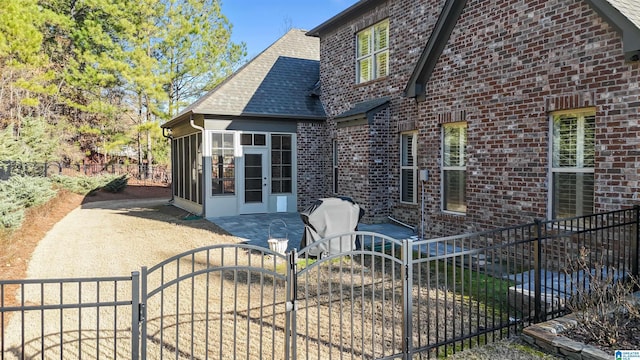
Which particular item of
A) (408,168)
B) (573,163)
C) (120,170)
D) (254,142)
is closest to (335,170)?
Answer: (254,142)

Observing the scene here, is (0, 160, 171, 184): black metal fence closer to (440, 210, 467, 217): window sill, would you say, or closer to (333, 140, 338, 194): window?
(333, 140, 338, 194): window

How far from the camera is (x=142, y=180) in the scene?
95.9 feet

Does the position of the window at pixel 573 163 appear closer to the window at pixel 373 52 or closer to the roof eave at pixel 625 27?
the roof eave at pixel 625 27

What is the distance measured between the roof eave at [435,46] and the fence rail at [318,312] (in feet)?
14.0

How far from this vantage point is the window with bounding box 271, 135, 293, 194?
14945 mm

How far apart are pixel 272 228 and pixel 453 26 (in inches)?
264

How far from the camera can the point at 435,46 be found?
28.6ft

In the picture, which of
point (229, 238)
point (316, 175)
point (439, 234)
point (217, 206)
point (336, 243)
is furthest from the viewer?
point (316, 175)

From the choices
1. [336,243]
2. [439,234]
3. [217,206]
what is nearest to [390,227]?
[439,234]

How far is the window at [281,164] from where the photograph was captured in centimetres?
1495

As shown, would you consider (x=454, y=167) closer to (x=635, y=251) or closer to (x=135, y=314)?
(x=635, y=251)

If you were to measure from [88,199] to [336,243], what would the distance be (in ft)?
59.3

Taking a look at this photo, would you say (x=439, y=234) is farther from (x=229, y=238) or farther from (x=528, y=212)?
(x=229, y=238)

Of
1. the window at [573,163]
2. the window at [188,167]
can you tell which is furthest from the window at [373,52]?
the window at [573,163]
